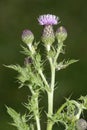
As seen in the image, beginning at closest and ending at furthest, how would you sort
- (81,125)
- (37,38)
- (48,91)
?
(81,125) → (48,91) → (37,38)

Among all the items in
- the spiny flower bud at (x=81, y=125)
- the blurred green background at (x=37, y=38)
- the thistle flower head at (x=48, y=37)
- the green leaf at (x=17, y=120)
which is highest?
the blurred green background at (x=37, y=38)

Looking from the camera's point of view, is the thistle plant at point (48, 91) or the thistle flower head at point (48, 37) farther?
the thistle flower head at point (48, 37)

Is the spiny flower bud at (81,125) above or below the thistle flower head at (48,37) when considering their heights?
below

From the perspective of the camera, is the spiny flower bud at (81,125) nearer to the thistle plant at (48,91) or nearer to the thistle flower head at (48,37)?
the thistle plant at (48,91)

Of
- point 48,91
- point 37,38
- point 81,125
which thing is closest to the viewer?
point 81,125

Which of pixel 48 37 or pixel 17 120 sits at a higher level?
pixel 48 37

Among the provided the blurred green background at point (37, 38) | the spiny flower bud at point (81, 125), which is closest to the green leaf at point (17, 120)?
the spiny flower bud at point (81, 125)

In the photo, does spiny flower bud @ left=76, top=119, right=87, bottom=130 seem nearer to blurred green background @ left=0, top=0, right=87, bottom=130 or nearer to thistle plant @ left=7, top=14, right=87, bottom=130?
thistle plant @ left=7, top=14, right=87, bottom=130

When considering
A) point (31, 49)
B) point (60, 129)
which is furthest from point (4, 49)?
point (31, 49)

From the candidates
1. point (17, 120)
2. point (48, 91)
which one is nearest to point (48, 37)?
point (48, 91)

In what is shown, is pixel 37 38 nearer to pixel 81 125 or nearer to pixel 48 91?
pixel 48 91
